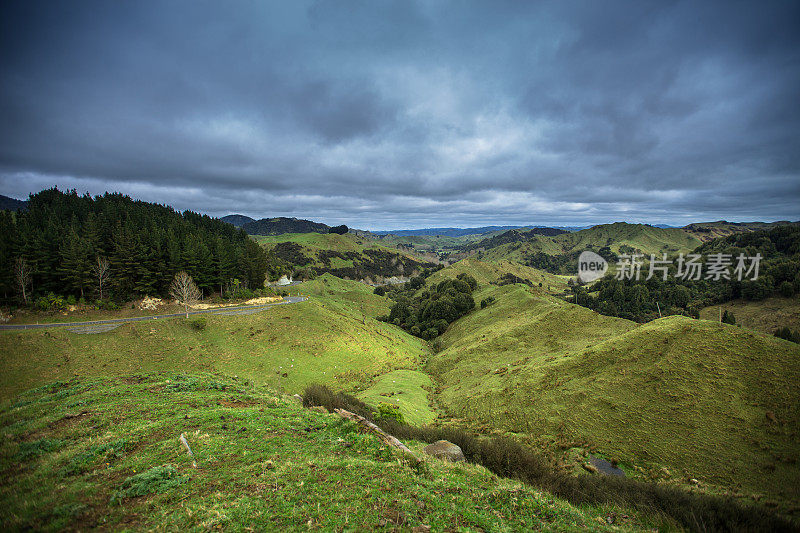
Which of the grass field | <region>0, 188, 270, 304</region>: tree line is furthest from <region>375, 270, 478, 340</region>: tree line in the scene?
the grass field

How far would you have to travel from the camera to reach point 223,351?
4012 centimetres

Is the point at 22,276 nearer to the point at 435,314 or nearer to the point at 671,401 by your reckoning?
the point at 671,401

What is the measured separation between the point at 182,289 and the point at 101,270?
12566 mm

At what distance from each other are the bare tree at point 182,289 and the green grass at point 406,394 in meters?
38.0

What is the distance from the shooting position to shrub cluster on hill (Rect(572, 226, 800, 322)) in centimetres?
10075

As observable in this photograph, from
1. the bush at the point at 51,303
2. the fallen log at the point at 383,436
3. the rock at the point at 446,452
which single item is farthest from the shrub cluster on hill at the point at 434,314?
the bush at the point at 51,303

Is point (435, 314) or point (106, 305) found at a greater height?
point (106, 305)

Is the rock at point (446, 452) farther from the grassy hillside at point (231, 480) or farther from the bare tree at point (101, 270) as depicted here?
the bare tree at point (101, 270)

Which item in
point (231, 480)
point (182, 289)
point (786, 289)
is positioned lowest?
point (786, 289)

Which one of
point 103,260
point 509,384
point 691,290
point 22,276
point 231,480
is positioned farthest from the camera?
point 691,290

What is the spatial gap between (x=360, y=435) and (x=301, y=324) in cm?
4203

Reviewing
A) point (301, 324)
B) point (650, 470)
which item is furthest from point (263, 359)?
point (650, 470)

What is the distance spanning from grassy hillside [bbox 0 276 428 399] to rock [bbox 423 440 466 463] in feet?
74.2

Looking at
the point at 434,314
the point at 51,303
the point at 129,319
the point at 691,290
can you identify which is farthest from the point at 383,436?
the point at 691,290
